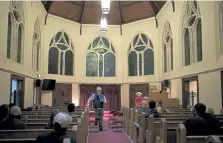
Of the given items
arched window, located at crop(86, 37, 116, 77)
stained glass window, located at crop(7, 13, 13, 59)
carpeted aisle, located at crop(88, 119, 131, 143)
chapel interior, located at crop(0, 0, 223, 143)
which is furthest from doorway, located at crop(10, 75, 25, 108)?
arched window, located at crop(86, 37, 116, 77)

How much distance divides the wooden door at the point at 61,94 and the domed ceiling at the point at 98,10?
14.2ft

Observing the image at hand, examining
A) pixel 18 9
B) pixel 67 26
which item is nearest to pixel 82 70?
pixel 67 26

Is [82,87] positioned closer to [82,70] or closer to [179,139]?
[82,70]

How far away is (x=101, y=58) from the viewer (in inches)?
669

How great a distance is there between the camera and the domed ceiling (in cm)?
1470

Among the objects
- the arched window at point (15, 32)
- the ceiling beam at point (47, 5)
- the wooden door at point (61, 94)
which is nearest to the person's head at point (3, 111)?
the arched window at point (15, 32)

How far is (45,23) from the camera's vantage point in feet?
47.9

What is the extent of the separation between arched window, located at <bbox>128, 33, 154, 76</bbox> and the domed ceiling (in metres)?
1.44

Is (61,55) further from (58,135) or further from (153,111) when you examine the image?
(58,135)

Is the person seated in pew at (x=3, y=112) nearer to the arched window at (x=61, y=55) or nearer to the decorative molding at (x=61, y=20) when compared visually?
the arched window at (x=61, y=55)

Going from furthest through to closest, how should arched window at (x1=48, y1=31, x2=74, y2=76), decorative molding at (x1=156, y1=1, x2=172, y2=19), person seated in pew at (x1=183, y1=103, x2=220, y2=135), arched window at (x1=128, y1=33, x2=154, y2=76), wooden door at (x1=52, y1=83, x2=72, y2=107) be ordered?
arched window at (x1=128, y1=33, x2=154, y2=76) → arched window at (x1=48, y1=31, x2=74, y2=76) → wooden door at (x1=52, y1=83, x2=72, y2=107) → decorative molding at (x1=156, y1=1, x2=172, y2=19) → person seated in pew at (x1=183, y1=103, x2=220, y2=135)

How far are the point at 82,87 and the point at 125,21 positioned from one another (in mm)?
5196

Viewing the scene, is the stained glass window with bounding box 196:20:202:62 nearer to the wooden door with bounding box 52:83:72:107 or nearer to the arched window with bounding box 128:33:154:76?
the arched window with bounding box 128:33:154:76

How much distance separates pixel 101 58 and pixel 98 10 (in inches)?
126
